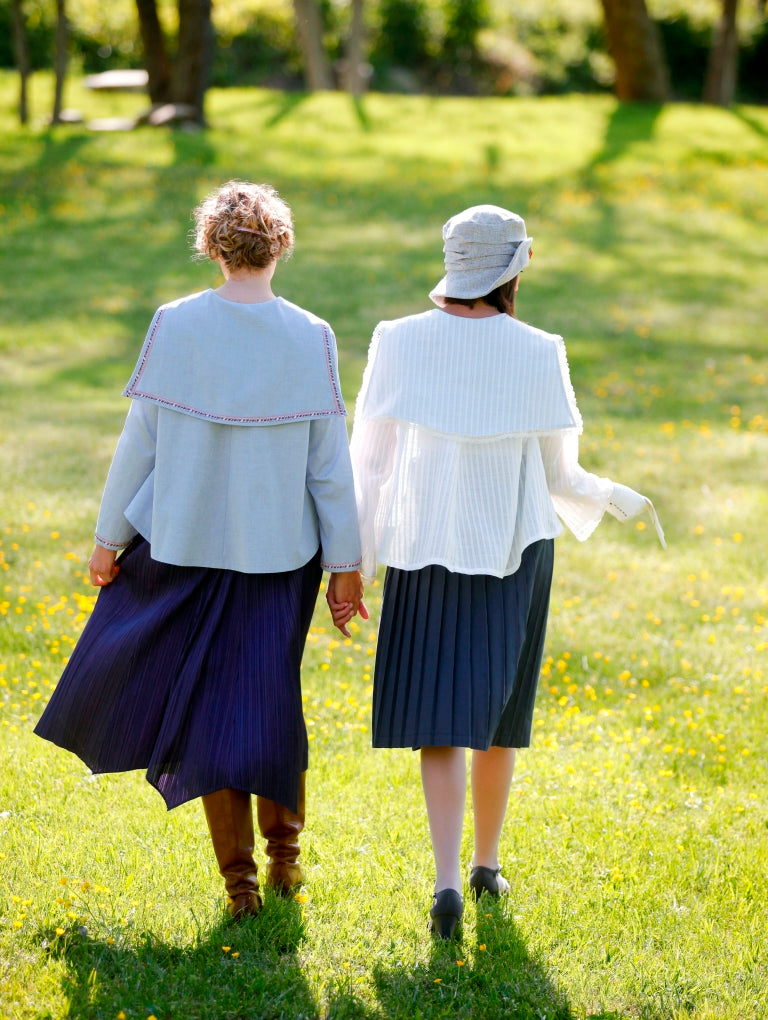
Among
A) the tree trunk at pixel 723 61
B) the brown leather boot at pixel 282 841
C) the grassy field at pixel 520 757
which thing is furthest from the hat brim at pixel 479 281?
the tree trunk at pixel 723 61

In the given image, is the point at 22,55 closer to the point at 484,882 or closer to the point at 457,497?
the point at 457,497

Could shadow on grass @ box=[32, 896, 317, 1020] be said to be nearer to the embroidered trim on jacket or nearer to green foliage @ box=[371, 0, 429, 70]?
the embroidered trim on jacket

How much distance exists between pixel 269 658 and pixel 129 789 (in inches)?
49.8

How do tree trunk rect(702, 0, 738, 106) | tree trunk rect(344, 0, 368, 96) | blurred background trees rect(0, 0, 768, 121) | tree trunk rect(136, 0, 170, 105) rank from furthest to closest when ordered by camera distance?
blurred background trees rect(0, 0, 768, 121)
tree trunk rect(344, 0, 368, 96)
tree trunk rect(702, 0, 738, 106)
tree trunk rect(136, 0, 170, 105)

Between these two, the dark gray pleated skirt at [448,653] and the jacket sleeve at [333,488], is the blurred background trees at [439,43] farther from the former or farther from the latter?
the dark gray pleated skirt at [448,653]

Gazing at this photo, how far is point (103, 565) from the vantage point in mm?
3430

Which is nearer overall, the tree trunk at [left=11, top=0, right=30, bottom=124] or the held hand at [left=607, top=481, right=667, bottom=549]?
the held hand at [left=607, top=481, right=667, bottom=549]

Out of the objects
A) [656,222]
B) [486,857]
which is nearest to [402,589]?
[486,857]

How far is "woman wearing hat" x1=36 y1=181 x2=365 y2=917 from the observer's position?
10.7 feet

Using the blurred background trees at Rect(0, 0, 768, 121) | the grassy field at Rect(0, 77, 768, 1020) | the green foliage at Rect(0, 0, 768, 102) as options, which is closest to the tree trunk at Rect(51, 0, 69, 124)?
the grassy field at Rect(0, 77, 768, 1020)

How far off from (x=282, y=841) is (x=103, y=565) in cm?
100

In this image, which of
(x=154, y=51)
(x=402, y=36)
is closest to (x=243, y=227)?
(x=154, y=51)

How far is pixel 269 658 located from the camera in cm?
330

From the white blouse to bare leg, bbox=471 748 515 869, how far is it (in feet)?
2.02
